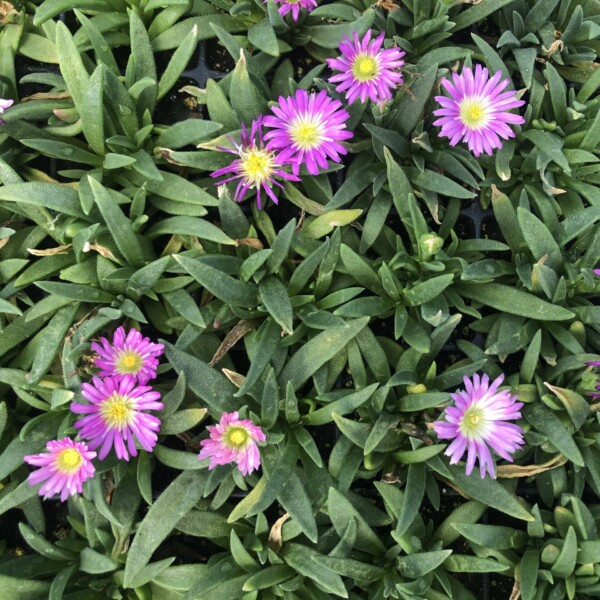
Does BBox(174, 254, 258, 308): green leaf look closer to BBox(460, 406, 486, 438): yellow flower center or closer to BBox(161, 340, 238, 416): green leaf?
BBox(161, 340, 238, 416): green leaf

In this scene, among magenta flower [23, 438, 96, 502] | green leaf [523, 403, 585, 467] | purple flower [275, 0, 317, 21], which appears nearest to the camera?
magenta flower [23, 438, 96, 502]

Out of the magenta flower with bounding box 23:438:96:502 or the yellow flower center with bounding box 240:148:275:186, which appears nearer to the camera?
the magenta flower with bounding box 23:438:96:502

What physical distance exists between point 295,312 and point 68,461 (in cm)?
63

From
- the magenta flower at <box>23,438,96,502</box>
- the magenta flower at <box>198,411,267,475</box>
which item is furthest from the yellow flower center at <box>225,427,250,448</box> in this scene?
the magenta flower at <box>23,438,96,502</box>

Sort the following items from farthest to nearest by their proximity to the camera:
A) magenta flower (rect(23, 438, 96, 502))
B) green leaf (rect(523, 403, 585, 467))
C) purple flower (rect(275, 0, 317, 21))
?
purple flower (rect(275, 0, 317, 21))
green leaf (rect(523, 403, 585, 467))
magenta flower (rect(23, 438, 96, 502))

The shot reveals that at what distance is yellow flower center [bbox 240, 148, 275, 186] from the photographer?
1.51 m

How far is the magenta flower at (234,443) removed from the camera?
1363 millimetres

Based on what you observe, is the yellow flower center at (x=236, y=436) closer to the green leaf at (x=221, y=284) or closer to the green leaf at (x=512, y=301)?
the green leaf at (x=221, y=284)

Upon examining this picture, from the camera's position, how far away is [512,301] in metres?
1.55

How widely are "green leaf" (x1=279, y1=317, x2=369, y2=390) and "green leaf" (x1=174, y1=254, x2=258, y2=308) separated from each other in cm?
17

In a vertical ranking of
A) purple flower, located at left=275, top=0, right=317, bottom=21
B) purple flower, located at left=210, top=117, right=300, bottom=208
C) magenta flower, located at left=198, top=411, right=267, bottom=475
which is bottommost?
magenta flower, located at left=198, top=411, right=267, bottom=475

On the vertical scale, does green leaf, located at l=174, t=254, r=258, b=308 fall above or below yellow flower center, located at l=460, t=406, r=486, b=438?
above

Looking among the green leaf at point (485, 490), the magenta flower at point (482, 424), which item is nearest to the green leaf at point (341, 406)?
the magenta flower at point (482, 424)

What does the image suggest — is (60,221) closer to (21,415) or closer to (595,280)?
(21,415)
